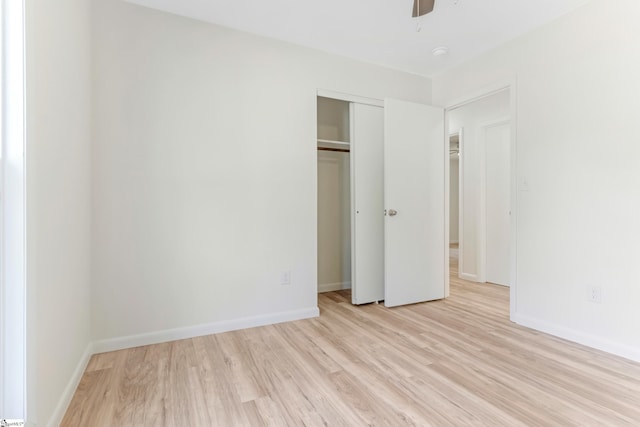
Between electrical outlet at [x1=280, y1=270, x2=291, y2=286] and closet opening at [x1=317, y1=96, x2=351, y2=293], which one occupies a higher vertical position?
closet opening at [x1=317, y1=96, x2=351, y2=293]

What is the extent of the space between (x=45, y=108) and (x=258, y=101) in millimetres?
1563

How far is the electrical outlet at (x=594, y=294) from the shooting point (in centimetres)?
218

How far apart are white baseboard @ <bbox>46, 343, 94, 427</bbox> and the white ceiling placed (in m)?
2.45

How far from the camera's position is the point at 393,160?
3.11 m

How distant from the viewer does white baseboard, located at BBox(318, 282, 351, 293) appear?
3710 mm

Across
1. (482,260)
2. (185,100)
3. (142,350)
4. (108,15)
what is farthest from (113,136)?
(482,260)

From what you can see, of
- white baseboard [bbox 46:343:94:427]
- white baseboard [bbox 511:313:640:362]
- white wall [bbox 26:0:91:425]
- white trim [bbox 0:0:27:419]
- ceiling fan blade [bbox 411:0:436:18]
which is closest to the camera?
white trim [bbox 0:0:27:419]

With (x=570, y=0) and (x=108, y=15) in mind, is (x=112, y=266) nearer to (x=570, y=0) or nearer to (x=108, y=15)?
(x=108, y=15)

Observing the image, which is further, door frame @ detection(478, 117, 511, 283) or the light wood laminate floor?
door frame @ detection(478, 117, 511, 283)

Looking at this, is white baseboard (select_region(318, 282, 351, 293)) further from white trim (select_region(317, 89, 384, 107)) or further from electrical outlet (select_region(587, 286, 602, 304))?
electrical outlet (select_region(587, 286, 602, 304))

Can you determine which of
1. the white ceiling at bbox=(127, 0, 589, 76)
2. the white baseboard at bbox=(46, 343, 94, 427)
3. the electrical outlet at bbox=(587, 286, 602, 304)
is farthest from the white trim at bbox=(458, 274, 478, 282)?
the white baseboard at bbox=(46, 343, 94, 427)

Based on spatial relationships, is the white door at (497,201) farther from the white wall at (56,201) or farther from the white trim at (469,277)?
the white wall at (56,201)

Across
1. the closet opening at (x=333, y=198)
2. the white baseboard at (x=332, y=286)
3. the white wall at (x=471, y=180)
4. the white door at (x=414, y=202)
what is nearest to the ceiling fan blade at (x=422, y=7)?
the white door at (x=414, y=202)

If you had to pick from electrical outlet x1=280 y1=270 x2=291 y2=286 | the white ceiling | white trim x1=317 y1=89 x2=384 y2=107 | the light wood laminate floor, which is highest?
the white ceiling
